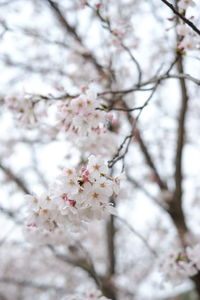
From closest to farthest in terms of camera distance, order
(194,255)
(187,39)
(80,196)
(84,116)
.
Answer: (80,196), (84,116), (187,39), (194,255)

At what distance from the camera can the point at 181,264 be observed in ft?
9.20

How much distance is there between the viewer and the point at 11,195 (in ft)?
24.0

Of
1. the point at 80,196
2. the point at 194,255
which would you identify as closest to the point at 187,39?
the point at 80,196

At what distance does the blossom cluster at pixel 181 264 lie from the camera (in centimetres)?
273

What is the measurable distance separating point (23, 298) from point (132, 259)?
453cm

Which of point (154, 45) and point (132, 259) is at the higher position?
point (154, 45)

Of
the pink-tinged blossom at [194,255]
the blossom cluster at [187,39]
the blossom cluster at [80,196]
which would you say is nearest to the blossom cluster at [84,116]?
the blossom cluster at [80,196]

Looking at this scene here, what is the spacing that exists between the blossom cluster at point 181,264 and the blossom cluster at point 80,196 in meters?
1.30

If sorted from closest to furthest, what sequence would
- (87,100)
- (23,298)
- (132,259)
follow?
(87,100), (132,259), (23,298)

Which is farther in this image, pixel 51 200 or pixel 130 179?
pixel 130 179

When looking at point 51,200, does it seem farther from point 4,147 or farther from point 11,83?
point 4,147

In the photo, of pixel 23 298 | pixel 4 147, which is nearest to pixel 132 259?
pixel 23 298

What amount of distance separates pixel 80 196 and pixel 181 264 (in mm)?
1592

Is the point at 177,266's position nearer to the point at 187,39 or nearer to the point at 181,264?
the point at 181,264
